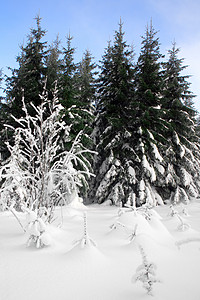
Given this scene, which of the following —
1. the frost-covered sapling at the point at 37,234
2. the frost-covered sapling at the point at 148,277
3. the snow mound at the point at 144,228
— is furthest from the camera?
the snow mound at the point at 144,228

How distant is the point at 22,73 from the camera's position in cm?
1081

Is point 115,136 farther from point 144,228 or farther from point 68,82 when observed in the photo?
point 144,228

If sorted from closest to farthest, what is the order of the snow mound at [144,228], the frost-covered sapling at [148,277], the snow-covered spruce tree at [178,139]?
1. the frost-covered sapling at [148,277]
2. the snow mound at [144,228]
3. the snow-covered spruce tree at [178,139]

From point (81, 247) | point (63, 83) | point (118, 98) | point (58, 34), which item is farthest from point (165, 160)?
point (58, 34)

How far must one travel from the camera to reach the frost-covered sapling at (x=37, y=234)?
2.38 meters

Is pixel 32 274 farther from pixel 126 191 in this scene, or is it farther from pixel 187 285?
pixel 126 191

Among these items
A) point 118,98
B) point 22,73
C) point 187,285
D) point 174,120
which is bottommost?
point 187,285

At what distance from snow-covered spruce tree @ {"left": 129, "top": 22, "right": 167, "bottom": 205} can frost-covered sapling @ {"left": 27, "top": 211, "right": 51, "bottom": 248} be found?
300 inches

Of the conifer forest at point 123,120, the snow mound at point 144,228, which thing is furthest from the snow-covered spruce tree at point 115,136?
the snow mound at point 144,228

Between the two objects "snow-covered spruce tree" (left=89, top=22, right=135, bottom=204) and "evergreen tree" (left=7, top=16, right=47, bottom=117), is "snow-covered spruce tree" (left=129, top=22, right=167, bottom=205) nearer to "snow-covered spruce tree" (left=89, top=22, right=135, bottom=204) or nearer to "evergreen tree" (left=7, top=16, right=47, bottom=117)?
"snow-covered spruce tree" (left=89, top=22, right=135, bottom=204)

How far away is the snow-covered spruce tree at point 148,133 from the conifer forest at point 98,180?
0.06m

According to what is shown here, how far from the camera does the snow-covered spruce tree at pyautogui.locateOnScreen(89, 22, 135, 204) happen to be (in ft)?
33.0

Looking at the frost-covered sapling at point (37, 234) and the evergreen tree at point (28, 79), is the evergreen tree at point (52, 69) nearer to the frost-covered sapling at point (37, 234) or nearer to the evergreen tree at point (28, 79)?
the evergreen tree at point (28, 79)

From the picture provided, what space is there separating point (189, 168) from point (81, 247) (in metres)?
11.1
